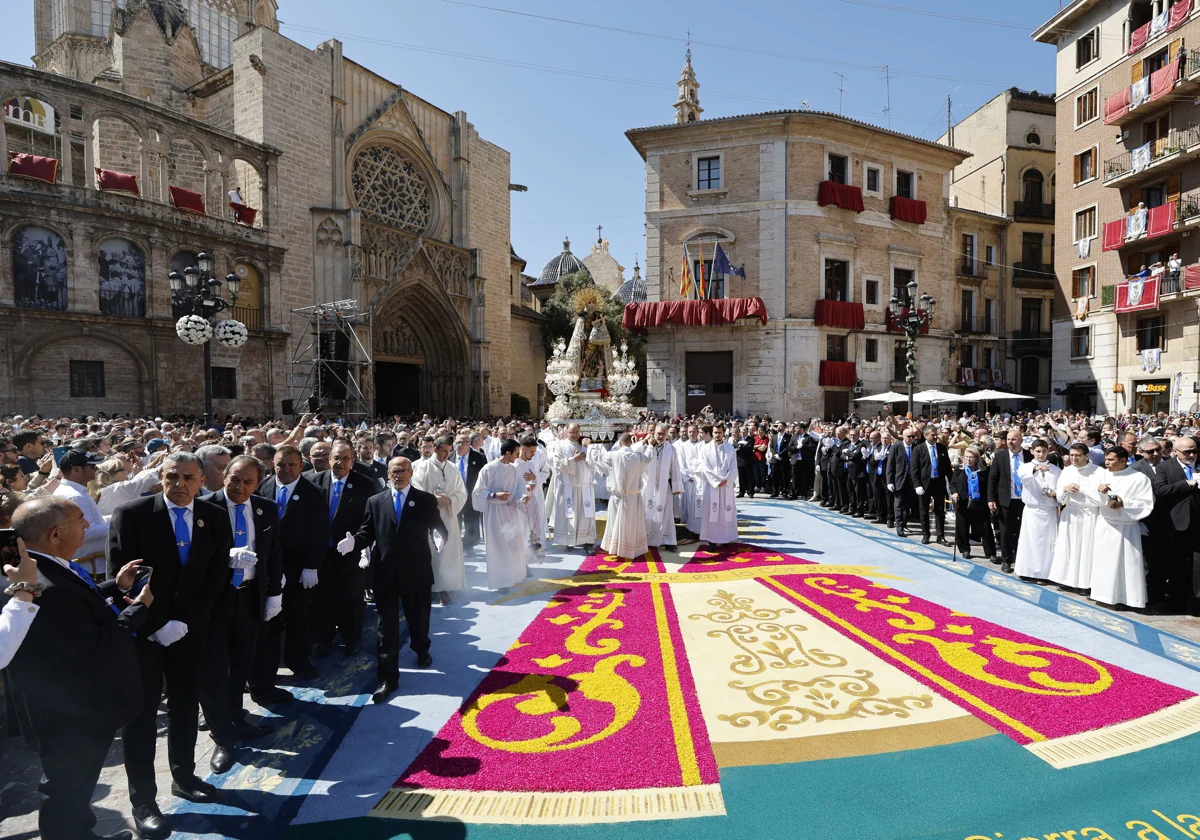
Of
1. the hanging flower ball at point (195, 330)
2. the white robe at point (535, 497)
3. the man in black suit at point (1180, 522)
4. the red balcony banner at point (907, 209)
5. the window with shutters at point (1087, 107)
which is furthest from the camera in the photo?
the red balcony banner at point (907, 209)

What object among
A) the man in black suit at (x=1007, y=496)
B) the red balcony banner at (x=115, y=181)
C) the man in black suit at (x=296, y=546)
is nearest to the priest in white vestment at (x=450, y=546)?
the man in black suit at (x=296, y=546)

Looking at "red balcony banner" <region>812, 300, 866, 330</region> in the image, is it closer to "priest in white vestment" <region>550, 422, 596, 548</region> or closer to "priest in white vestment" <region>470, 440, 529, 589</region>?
"priest in white vestment" <region>550, 422, 596, 548</region>

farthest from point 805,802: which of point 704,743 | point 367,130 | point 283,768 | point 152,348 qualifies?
point 367,130

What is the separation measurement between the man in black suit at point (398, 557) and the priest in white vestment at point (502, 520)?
226cm

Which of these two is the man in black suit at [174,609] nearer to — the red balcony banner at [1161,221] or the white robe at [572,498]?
the white robe at [572,498]

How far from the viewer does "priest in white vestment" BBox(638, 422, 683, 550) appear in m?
10.4

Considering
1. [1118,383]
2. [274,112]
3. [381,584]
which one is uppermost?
[274,112]

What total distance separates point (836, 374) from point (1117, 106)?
14.3m

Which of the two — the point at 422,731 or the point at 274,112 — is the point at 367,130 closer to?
the point at 274,112

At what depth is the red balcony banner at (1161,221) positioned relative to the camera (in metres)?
22.9

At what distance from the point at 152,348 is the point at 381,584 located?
19821 mm

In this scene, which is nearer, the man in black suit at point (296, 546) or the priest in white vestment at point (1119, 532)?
the man in black suit at point (296, 546)

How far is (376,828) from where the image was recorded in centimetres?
360

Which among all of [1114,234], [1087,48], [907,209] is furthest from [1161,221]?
[1087,48]
